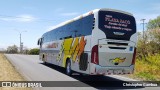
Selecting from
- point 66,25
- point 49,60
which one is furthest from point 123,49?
point 49,60

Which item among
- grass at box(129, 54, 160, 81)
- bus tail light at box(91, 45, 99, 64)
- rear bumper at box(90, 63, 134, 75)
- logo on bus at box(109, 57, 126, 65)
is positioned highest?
bus tail light at box(91, 45, 99, 64)

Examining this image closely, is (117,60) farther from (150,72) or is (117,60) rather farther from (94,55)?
(150,72)

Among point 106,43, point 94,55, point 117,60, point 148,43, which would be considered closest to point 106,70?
point 117,60

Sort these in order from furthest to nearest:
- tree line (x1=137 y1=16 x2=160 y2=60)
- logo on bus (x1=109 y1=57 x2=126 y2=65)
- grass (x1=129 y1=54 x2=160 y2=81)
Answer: tree line (x1=137 y1=16 x2=160 y2=60) → grass (x1=129 y1=54 x2=160 y2=81) → logo on bus (x1=109 y1=57 x2=126 y2=65)

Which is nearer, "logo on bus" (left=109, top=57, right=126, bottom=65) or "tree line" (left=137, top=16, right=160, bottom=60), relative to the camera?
"logo on bus" (left=109, top=57, right=126, bottom=65)

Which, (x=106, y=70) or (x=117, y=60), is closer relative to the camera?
(x=106, y=70)

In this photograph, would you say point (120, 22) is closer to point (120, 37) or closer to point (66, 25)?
point (120, 37)

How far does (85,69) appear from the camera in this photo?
14555 mm

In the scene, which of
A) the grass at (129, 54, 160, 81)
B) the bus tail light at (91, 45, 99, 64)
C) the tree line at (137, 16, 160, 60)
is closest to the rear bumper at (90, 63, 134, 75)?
the bus tail light at (91, 45, 99, 64)

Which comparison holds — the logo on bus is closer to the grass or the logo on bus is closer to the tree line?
the grass

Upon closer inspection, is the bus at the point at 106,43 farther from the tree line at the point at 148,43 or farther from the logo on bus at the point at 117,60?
the tree line at the point at 148,43

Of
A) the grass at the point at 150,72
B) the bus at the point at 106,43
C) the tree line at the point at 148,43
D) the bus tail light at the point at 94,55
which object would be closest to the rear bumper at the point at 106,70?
the bus at the point at 106,43

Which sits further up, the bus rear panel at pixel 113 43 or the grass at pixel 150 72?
the bus rear panel at pixel 113 43

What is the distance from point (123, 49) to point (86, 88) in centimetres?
303
